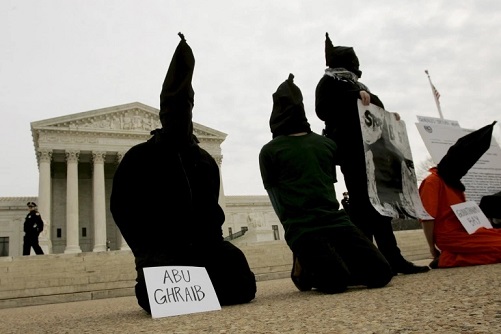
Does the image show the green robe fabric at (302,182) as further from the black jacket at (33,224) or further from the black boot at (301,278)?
the black jacket at (33,224)

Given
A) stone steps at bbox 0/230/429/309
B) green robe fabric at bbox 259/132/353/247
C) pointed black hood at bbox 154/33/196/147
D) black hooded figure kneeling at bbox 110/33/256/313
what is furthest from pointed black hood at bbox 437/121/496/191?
stone steps at bbox 0/230/429/309

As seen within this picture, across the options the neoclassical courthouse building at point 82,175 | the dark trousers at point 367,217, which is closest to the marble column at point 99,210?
the neoclassical courthouse building at point 82,175

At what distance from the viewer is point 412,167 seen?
192 inches

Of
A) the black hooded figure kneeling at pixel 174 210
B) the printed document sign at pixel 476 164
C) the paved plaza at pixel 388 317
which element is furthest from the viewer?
the printed document sign at pixel 476 164

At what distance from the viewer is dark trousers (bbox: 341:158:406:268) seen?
457 cm

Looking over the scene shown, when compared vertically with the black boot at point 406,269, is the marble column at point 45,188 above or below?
above

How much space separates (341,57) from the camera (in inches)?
197

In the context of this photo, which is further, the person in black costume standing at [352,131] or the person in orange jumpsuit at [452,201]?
the person in orange jumpsuit at [452,201]

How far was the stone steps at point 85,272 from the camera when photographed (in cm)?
1129

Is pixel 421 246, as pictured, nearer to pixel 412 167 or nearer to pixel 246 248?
pixel 246 248

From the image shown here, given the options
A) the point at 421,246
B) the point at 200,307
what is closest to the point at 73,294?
the point at 200,307

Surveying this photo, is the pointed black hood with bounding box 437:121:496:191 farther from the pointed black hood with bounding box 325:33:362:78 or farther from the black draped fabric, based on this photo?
the pointed black hood with bounding box 325:33:362:78

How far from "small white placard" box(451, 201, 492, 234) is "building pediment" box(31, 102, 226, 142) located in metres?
34.9

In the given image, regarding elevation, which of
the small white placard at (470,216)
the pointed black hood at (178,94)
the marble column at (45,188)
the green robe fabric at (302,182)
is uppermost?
the marble column at (45,188)
